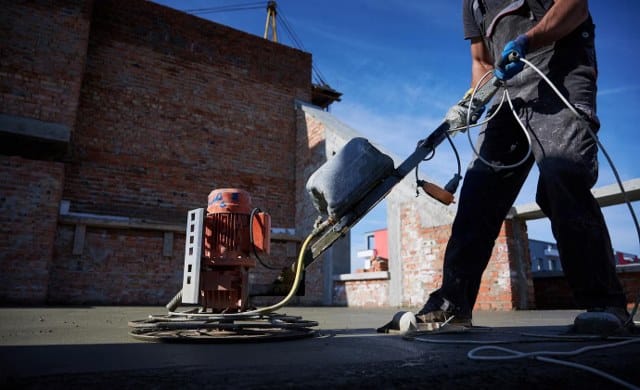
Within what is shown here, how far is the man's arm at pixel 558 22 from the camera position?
1.77 metres

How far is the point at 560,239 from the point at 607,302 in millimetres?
283

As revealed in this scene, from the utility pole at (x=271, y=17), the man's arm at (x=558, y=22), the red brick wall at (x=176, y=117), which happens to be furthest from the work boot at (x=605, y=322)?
the utility pole at (x=271, y=17)

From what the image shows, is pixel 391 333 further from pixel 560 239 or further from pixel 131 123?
pixel 131 123

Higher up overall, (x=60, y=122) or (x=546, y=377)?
(x=60, y=122)

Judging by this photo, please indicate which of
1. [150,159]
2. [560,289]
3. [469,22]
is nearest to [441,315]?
[469,22]

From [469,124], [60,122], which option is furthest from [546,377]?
[60,122]

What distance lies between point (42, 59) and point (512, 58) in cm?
804

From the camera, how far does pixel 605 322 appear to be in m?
1.51

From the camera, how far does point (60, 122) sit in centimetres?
699

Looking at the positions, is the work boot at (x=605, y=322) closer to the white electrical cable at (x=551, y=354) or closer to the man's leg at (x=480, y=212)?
the white electrical cable at (x=551, y=354)

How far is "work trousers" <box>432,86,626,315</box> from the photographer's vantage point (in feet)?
5.36

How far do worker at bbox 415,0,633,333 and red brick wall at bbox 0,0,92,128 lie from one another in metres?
7.16

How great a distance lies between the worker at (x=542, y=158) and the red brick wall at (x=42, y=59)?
282 inches

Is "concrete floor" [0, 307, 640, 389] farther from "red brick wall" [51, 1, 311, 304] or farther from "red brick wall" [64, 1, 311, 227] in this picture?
"red brick wall" [64, 1, 311, 227]
